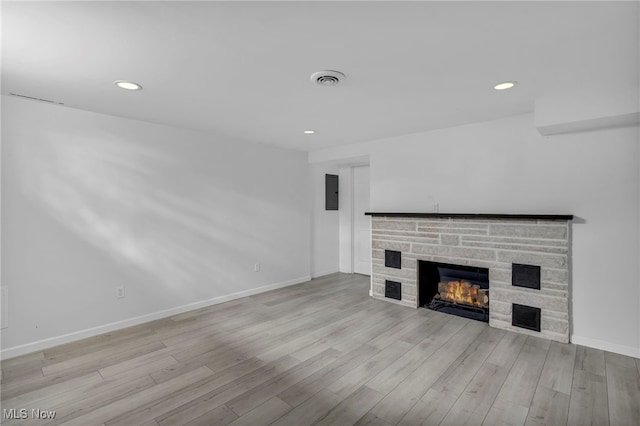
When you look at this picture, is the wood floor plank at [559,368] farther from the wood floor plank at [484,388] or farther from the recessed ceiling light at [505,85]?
the recessed ceiling light at [505,85]

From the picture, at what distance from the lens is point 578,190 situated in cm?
288

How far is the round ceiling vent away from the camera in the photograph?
7.22 ft

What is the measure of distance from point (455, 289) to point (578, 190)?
170 cm

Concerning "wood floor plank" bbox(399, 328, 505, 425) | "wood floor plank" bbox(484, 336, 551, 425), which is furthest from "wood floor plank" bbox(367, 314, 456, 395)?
"wood floor plank" bbox(484, 336, 551, 425)

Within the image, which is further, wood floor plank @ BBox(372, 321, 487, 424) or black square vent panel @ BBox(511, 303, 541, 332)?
black square vent panel @ BBox(511, 303, 541, 332)

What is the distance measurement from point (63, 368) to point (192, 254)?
1613 mm

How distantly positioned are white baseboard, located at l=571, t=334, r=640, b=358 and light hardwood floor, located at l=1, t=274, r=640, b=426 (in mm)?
80

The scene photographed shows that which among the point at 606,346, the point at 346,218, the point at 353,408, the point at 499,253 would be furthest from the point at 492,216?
the point at 346,218

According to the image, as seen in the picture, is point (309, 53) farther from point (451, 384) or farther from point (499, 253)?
point (499, 253)

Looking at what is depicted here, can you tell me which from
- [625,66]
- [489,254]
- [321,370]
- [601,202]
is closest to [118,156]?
[321,370]

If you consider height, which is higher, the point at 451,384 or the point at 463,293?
the point at 463,293

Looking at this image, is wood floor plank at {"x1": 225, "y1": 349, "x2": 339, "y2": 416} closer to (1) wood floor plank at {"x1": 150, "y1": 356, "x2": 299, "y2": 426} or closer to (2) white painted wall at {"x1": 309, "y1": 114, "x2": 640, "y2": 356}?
(1) wood floor plank at {"x1": 150, "y1": 356, "x2": 299, "y2": 426}

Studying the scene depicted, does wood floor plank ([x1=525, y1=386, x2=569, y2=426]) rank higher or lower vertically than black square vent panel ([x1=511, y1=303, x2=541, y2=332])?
lower

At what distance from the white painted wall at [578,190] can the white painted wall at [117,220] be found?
106 inches
